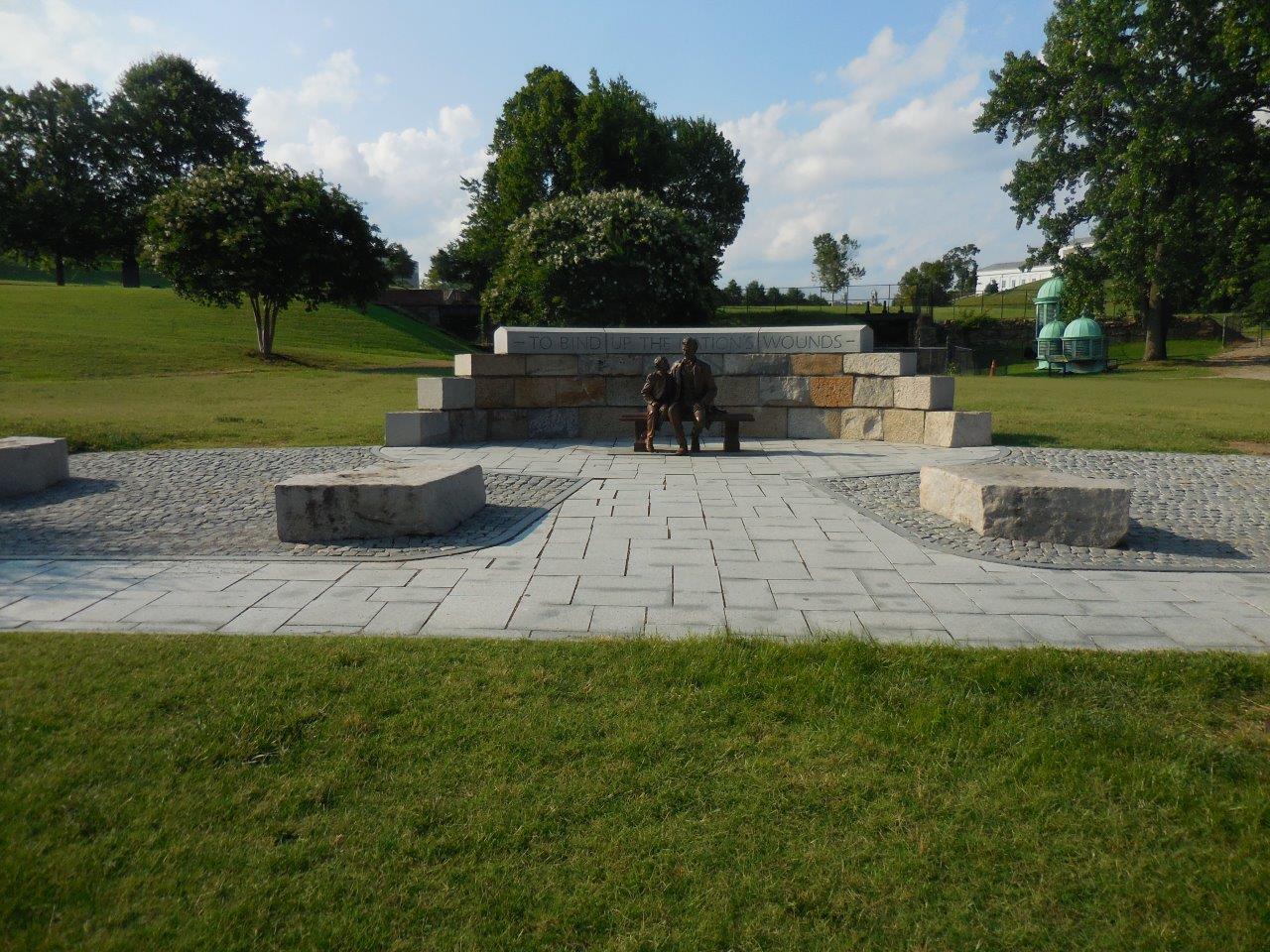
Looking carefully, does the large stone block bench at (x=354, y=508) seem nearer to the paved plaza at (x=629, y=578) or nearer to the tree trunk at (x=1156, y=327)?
the paved plaza at (x=629, y=578)

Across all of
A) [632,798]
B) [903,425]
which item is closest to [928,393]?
[903,425]

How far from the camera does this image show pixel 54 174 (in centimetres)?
4478

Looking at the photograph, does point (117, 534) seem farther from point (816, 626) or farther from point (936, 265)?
point (936, 265)

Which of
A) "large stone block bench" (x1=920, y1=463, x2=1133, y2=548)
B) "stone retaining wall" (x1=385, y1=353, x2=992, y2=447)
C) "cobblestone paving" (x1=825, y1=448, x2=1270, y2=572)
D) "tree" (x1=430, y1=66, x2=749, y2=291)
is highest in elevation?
"tree" (x1=430, y1=66, x2=749, y2=291)

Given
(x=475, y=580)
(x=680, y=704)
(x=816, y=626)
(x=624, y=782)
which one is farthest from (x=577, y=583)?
(x=624, y=782)

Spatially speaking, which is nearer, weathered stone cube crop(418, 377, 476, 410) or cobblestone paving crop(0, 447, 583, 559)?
cobblestone paving crop(0, 447, 583, 559)

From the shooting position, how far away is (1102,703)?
3.51 metres

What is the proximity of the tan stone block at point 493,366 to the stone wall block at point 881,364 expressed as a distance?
15.8 feet

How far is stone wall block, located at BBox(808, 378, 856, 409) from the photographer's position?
12.7 meters

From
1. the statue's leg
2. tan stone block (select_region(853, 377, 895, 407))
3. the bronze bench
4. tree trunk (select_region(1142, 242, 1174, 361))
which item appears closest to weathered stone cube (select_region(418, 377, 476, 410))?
the bronze bench

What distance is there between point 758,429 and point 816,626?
8.70 meters

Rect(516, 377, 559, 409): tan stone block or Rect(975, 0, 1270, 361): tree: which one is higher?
Rect(975, 0, 1270, 361): tree

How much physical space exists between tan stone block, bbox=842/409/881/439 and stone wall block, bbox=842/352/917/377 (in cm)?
57

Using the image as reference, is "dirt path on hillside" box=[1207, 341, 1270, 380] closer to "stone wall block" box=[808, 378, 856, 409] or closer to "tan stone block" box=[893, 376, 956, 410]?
"tan stone block" box=[893, 376, 956, 410]
